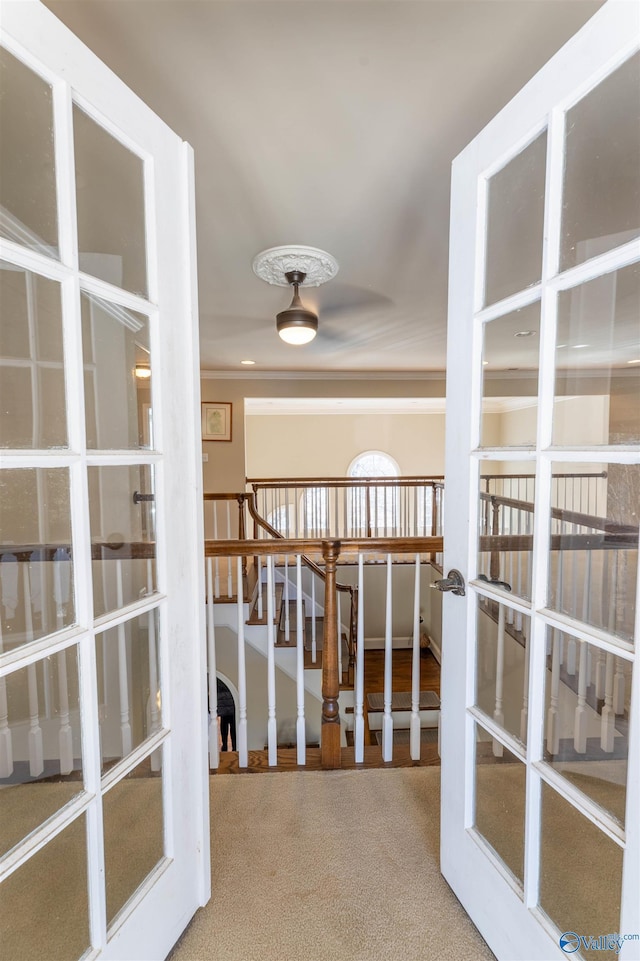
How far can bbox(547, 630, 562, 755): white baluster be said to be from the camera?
2.93ft

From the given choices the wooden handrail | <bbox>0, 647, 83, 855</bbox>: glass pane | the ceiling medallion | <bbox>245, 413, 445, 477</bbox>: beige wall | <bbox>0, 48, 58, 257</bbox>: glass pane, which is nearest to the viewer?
<bbox>0, 48, 58, 257</bbox>: glass pane

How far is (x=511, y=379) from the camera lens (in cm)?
102

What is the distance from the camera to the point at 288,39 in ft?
3.48

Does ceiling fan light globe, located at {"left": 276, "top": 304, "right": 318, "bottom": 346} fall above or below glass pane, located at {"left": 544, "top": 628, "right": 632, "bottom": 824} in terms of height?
above

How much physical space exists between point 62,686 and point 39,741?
0.15 metres

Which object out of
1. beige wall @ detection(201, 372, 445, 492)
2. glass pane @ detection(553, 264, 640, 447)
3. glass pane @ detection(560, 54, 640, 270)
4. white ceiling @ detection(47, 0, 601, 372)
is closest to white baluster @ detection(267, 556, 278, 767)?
glass pane @ detection(553, 264, 640, 447)

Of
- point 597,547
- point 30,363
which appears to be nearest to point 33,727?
point 30,363

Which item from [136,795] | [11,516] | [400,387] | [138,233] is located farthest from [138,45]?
[400,387]

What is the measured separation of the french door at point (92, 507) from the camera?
76 cm

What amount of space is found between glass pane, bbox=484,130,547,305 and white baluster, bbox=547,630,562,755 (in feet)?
2.56

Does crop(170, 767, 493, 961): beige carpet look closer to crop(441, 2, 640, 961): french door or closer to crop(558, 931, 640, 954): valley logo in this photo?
crop(441, 2, 640, 961): french door

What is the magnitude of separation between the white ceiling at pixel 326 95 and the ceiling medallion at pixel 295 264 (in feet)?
0.17

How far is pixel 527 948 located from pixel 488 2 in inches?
82.4

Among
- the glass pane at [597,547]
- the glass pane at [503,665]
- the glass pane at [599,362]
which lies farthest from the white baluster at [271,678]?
the glass pane at [599,362]
